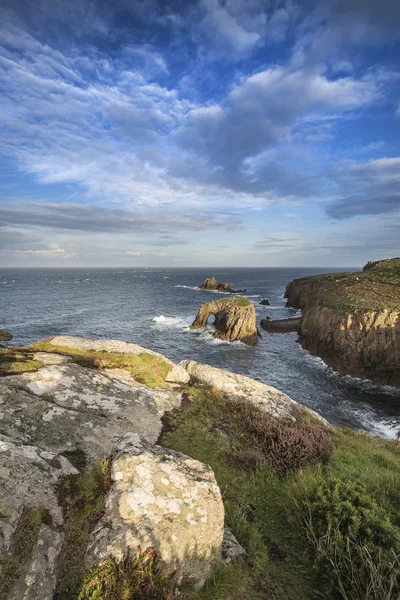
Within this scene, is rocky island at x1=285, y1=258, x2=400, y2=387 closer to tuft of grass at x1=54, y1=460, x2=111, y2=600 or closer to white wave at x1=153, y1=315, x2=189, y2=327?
white wave at x1=153, y1=315, x2=189, y2=327

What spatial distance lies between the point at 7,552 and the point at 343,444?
10398 millimetres

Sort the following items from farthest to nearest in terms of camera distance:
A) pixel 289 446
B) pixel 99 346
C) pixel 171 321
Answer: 1. pixel 171 321
2. pixel 99 346
3. pixel 289 446

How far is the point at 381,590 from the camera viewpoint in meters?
3.68

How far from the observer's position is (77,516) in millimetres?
4348

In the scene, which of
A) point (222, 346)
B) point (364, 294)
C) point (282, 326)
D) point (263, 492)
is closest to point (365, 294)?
point (364, 294)

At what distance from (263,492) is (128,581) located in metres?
3.76

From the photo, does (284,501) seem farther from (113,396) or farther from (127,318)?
(127,318)

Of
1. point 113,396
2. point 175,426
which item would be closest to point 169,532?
point 175,426

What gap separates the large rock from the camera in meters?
3.84

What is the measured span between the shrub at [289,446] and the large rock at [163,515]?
3005 millimetres

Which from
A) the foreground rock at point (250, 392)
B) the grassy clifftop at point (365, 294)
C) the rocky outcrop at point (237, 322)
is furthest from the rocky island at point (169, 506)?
the rocky outcrop at point (237, 322)

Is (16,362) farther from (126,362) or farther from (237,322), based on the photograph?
(237,322)

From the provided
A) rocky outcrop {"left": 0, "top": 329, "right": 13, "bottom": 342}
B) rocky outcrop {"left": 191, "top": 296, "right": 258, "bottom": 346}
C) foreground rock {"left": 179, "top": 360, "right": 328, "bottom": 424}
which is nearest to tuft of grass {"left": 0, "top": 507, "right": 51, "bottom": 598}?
foreground rock {"left": 179, "top": 360, "right": 328, "bottom": 424}

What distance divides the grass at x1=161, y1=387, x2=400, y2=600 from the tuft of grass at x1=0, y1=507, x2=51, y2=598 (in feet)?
7.59
